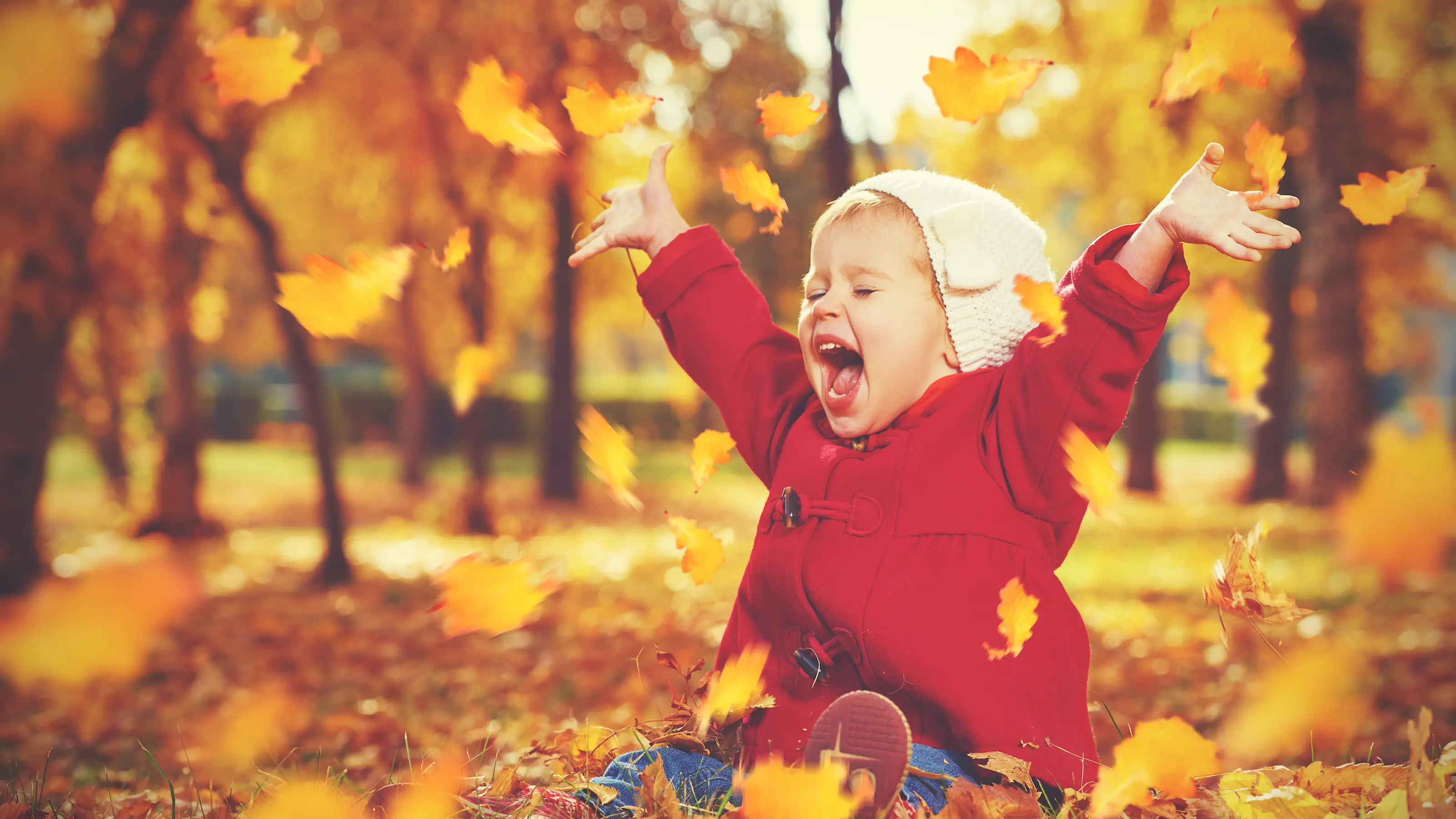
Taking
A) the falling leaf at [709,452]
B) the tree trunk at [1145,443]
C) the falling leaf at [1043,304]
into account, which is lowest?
the tree trunk at [1145,443]

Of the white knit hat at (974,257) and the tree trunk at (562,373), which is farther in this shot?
the tree trunk at (562,373)

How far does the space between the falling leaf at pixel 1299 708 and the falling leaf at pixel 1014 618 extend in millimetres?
2146

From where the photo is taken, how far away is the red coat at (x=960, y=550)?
75.3 inches

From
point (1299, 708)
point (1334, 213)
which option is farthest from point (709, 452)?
point (1334, 213)

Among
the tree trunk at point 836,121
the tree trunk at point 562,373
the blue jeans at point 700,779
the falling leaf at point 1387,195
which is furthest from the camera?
the tree trunk at point 562,373

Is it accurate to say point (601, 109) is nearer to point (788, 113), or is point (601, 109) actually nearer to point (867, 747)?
point (788, 113)

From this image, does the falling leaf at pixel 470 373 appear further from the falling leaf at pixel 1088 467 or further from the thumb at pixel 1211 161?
the thumb at pixel 1211 161

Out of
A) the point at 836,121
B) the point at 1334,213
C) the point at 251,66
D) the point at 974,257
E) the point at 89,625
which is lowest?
the point at 89,625

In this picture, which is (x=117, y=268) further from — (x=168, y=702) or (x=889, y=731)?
(x=889, y=731)

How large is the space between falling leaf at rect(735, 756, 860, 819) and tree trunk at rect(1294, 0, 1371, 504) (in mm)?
9647

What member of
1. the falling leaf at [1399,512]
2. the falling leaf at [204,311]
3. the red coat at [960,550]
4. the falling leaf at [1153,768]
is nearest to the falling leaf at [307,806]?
the red coat at [960,550]

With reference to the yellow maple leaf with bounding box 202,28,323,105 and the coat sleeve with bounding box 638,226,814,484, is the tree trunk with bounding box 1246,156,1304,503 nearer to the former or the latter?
the yellow maple leaf with bounding box 202,28,323,105

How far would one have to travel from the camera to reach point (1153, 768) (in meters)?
2.16

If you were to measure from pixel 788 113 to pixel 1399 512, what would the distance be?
10.4 metres
